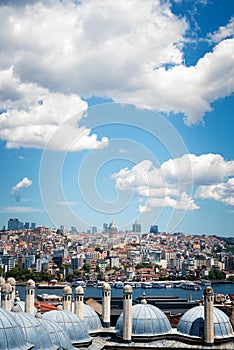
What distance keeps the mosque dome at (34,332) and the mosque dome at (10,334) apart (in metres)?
0.50

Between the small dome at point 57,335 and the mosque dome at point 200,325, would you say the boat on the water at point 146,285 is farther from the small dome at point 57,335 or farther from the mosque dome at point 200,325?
the small dome at point 57,335

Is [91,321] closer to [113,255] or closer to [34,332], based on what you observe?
[34,332]

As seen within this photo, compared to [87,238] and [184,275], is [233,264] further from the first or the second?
[87,238]

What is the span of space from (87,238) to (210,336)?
494ft

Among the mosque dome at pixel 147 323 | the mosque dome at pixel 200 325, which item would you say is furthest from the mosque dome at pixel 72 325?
the mosque dome at pixel 200 325

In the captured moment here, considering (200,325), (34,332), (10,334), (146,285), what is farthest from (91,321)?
(146,285)

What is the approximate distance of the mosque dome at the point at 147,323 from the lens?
15773 mm

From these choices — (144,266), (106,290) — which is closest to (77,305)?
(106,290)

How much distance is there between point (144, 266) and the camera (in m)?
122

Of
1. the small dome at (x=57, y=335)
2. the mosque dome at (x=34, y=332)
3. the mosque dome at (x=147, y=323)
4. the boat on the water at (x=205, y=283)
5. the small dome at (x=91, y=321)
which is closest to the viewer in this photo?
the mosque dome at (x=34, y=332)

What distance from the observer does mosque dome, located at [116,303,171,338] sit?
15.8 m

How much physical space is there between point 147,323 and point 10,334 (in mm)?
6053

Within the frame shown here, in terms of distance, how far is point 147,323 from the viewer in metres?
15.8

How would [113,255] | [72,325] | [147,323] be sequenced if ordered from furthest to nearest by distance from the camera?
[113,255], [147,323], [72,325]
